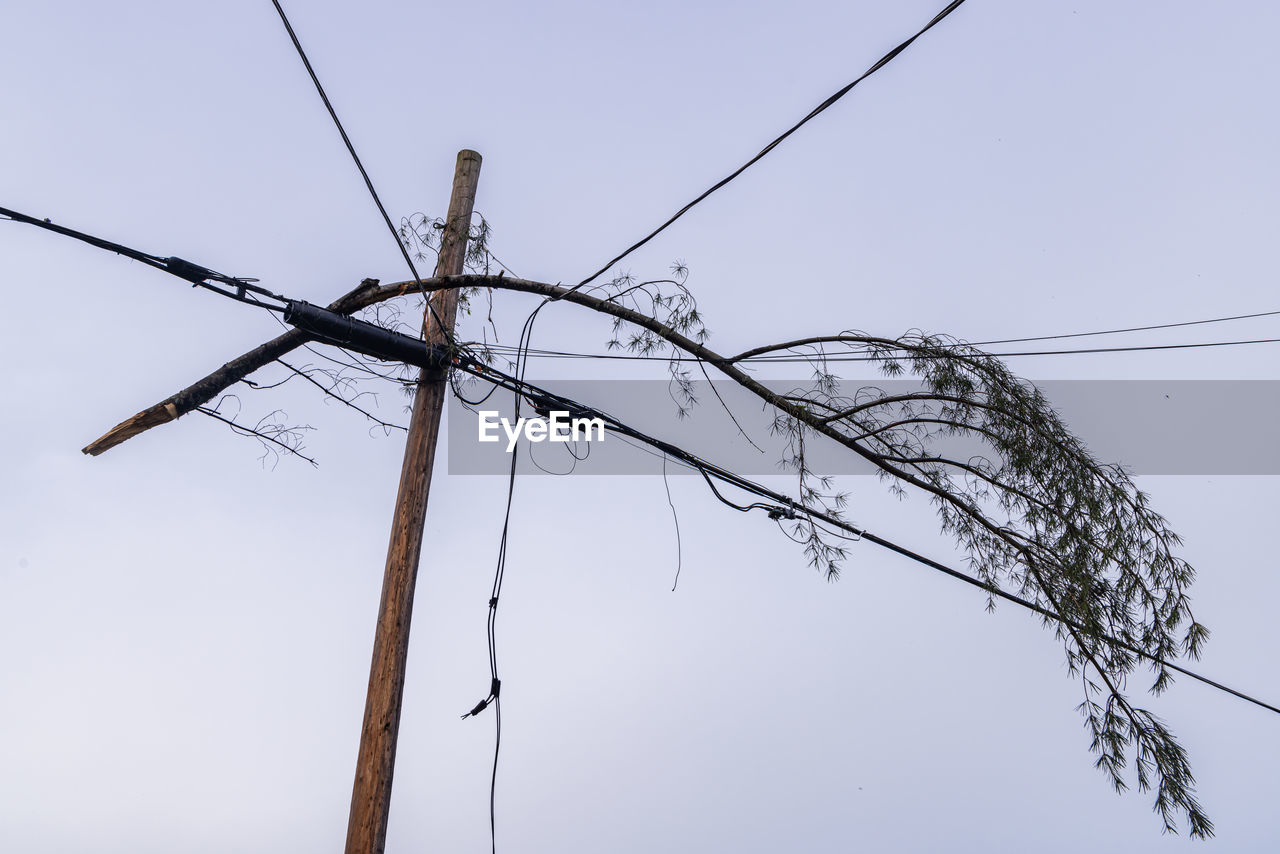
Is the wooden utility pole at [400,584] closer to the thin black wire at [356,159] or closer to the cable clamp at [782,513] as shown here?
the thin black wire at [356,159]

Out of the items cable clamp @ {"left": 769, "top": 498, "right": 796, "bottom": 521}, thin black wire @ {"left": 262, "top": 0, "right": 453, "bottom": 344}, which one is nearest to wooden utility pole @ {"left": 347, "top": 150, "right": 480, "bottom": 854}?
thin black wire @ {"left": 262, "top": 0, "right": 453, "bottom": 344}

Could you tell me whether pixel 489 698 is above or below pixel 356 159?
below

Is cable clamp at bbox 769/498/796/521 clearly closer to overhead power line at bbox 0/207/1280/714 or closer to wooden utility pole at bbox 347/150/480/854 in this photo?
overhead power line at bbox 0/207/1280/714

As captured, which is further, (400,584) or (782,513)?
(782,513)

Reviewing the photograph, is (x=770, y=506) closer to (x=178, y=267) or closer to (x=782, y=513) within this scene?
(x=782, y=513)

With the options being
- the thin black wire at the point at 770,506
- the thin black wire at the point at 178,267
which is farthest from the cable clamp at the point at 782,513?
the thin black wire at the point at 178,267

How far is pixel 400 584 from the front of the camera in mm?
4766

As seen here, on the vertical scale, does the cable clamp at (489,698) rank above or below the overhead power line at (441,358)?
below

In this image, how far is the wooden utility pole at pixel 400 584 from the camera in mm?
4273

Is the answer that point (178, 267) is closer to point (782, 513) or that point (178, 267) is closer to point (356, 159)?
point (356, 159)

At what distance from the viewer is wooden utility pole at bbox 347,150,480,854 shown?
4273mm

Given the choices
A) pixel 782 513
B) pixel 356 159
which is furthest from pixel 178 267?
pixel 782 513

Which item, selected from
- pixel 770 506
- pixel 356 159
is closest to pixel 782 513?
pixel 770 506

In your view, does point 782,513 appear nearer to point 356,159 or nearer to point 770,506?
point 770,506
